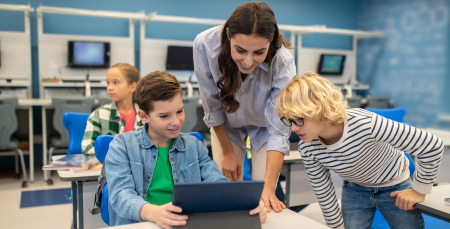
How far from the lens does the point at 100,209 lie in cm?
136

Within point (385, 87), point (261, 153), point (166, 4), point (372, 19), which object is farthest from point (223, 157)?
point (372, 19)

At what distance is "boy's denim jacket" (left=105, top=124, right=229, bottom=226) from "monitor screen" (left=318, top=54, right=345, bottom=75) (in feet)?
16.8

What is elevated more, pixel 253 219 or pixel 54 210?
pixel 253 219

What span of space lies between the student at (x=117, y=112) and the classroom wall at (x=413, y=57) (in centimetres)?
406

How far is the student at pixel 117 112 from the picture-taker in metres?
1.94

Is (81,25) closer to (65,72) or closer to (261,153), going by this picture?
(65,72)

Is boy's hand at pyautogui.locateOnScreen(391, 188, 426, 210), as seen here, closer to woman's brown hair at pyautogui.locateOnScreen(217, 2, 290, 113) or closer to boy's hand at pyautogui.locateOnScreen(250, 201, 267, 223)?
boy's hand at pyautogui.locateOnScreen(250, 201, 267, 223)

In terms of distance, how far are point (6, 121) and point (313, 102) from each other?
128 inches

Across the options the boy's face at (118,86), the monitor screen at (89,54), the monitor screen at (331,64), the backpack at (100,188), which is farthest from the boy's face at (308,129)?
the monitor screen at (331,64)

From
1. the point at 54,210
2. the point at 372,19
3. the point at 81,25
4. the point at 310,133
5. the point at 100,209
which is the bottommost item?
the point at 54,210

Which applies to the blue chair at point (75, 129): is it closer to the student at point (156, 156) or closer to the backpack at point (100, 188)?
the backpack at point (100, 188)

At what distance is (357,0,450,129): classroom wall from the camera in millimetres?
4496

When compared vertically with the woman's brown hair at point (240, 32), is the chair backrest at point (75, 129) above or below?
below

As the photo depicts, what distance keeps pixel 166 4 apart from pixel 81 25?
1261mm
